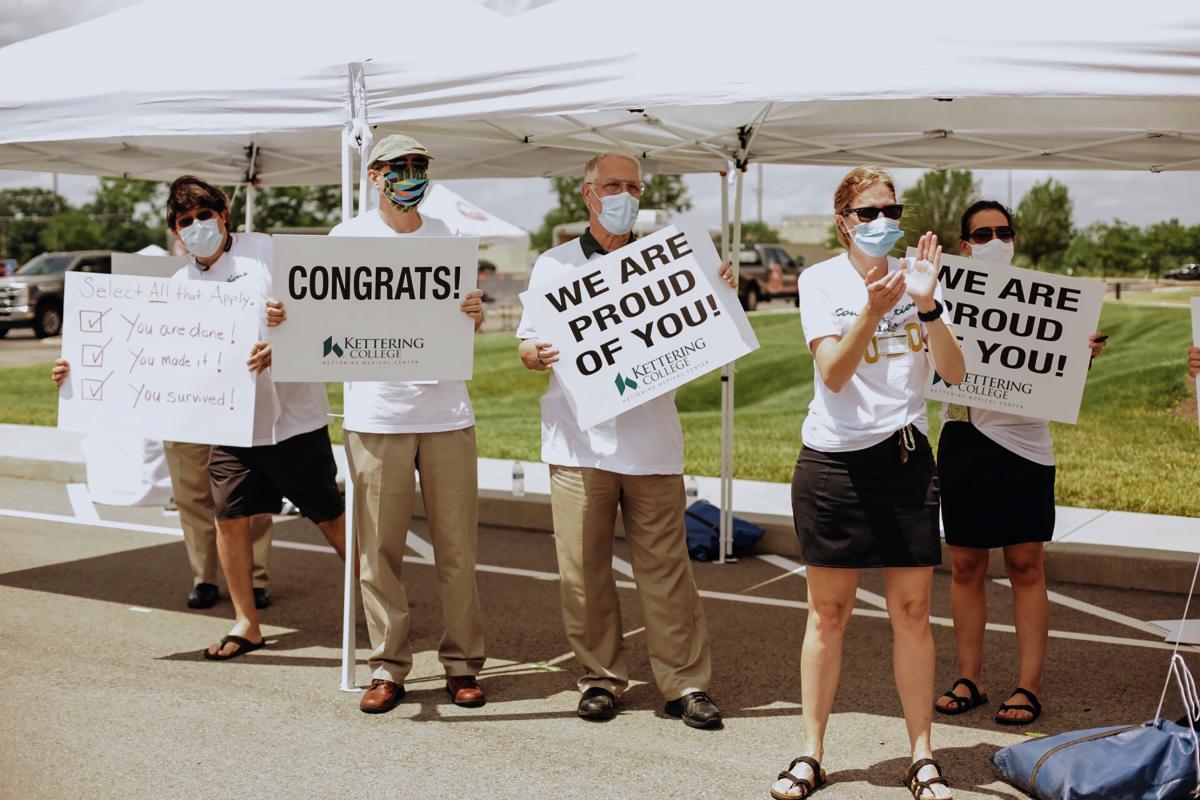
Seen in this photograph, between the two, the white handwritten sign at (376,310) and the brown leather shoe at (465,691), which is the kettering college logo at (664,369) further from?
the brown leather shoe at (465,691)

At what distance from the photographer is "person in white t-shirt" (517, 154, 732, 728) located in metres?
5.11

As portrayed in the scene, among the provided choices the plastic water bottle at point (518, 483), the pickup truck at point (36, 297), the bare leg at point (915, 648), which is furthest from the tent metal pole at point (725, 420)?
the pickup truck at point (36, 297)

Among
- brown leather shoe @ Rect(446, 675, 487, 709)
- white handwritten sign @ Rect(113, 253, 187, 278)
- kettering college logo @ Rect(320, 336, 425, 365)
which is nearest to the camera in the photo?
kettering college logo @ Rect(320, 336, 425, 365)

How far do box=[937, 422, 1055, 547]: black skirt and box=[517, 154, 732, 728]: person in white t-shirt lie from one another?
1087 millimetres

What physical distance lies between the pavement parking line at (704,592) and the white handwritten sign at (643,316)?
199 centimetres

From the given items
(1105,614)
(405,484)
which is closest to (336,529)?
(405,484)

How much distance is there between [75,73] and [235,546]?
2.36 m

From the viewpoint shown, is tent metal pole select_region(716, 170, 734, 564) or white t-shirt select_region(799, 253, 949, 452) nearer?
white t-shirt select_region(799, 253, 949, 452)

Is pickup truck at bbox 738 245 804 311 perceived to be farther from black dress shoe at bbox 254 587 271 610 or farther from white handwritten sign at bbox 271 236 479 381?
white handwritten sign at bbox 271 236 479 381

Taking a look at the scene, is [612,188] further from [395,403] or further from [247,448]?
[247,448]

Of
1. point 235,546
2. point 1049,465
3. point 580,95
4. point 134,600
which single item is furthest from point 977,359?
point 134,600

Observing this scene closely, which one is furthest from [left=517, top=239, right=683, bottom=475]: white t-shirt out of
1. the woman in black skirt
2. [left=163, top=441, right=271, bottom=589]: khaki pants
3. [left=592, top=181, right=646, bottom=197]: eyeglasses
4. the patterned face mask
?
[left=163, top=441, right=271, bottom=589]: khaki pants

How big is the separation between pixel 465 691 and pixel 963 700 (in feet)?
6.69

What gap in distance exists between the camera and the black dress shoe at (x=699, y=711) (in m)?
5.07
